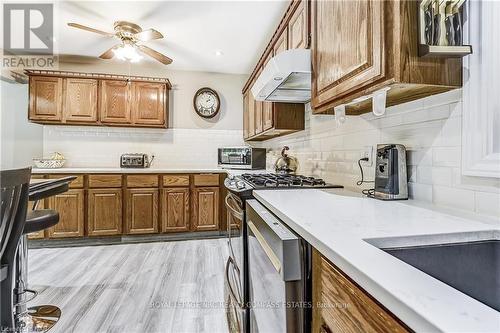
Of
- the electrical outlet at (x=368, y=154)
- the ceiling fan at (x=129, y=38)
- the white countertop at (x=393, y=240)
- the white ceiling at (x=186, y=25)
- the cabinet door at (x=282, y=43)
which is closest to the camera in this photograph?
the white countertop at (x=393, y=240)

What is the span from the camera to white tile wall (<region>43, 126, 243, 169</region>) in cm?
377

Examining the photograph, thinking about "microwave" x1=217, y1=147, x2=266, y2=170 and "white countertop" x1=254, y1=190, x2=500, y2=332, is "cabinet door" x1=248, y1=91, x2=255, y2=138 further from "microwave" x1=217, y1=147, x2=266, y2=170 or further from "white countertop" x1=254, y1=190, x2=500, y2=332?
"white countertop" x1=254, y1=190, x2=500, y2=332

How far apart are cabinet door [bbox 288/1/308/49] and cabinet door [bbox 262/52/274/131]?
0.55 metres

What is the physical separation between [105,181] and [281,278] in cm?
316

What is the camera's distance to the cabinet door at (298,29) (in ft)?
5.43

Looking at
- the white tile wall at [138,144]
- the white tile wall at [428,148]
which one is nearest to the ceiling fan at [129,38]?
the white tile wall at [138,144]

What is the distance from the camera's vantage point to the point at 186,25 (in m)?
2.74

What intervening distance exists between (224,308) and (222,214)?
1.77m

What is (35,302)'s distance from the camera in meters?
1.93

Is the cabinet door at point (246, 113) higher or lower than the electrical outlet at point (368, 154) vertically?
higher

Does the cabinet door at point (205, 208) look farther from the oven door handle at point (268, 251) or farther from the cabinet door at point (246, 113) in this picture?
the oven door handle at point (268, 251)

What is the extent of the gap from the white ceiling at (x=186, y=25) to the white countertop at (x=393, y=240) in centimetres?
200

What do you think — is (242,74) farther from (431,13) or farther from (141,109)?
(431,13)

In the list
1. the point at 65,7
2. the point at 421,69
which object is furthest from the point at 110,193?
the point at 421,69
